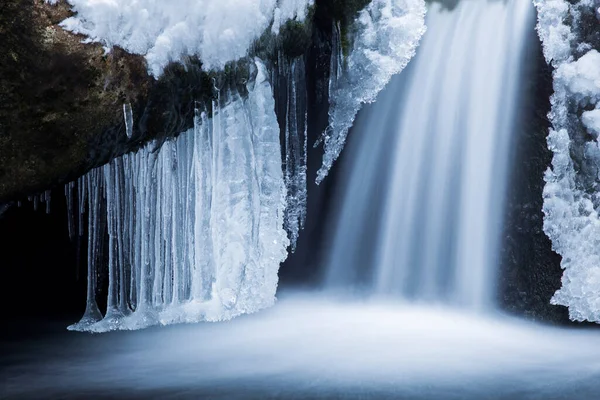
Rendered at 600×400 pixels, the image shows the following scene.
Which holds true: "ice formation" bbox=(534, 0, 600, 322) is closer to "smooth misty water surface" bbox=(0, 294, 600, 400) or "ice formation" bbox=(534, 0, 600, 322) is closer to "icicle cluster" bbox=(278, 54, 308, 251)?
"smooth misty water surface" bbox=(0, 294, 600, 400)

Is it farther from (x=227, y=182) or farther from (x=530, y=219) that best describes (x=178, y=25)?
(x=530, y=219)

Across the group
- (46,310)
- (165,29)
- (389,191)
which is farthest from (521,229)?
(46,310)

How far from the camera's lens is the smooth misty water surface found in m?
4.19

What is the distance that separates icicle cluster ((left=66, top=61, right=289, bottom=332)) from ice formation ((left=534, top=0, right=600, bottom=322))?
2323 mm

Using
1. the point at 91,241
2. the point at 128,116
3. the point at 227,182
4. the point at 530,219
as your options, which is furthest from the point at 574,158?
the point at 91,241

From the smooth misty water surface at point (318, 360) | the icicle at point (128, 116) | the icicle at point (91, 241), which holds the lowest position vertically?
the smooth misty water surface at point (318, 360)

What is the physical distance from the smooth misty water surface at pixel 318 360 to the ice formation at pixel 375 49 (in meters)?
2.07

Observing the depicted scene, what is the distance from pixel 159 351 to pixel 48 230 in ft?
9.74

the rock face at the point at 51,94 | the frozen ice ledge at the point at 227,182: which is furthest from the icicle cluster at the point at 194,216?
the rock face at the point at 51,94

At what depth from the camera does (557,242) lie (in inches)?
228

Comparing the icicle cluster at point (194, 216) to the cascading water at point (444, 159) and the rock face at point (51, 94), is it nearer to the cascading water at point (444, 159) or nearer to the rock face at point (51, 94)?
the rock face at point (51, 94)

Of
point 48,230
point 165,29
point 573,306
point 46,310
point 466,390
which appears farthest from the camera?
point 48,230

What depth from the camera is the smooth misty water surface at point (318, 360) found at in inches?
165

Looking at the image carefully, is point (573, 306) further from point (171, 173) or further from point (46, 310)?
point (46, 310)
